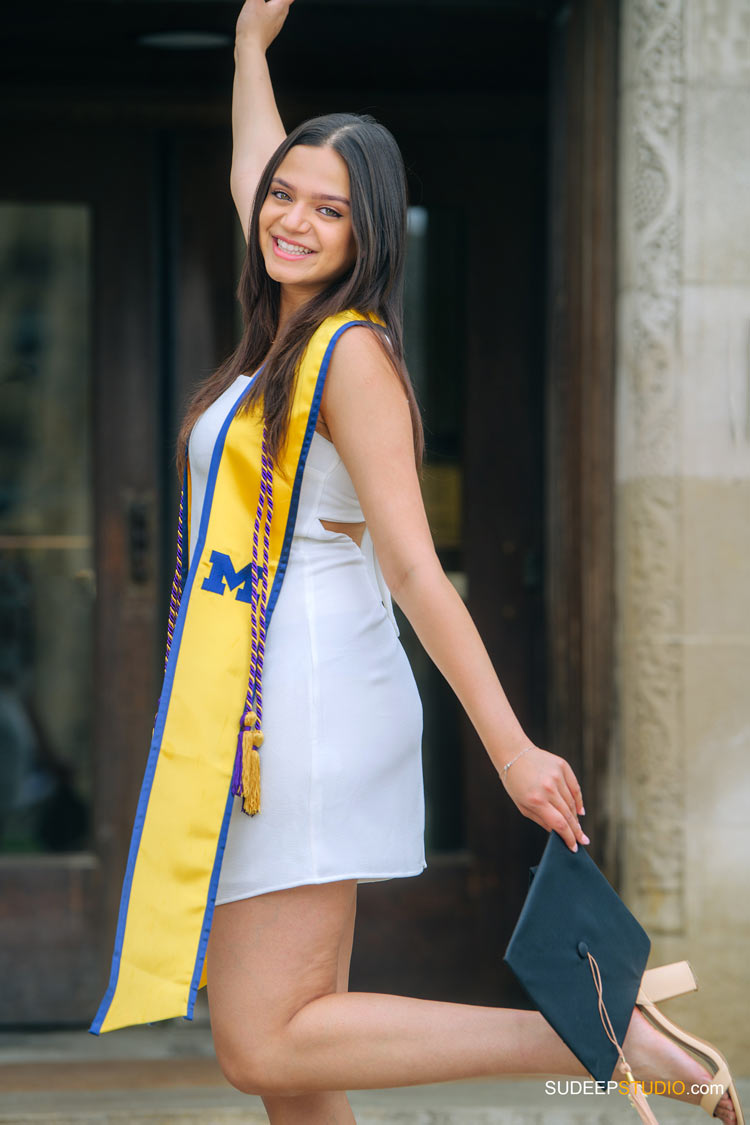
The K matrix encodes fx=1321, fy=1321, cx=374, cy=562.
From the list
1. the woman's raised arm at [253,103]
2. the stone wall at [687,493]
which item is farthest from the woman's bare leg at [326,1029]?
the stone wall at [687,493]

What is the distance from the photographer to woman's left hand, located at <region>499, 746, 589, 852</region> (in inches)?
68.2

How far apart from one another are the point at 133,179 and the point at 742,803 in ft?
7.60

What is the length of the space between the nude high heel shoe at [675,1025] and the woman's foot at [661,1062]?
1cm

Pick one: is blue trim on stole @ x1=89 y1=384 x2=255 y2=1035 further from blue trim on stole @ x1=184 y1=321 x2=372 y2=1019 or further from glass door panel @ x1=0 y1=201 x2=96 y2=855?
glass door panel @ x1=0 y1=201 x2=96 y2=855

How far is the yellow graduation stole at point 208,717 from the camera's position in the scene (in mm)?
1812

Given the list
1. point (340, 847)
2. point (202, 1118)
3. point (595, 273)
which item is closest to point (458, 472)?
point (595, 273)

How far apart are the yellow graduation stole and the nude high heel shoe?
0.63 m

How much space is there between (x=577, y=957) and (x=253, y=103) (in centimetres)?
153

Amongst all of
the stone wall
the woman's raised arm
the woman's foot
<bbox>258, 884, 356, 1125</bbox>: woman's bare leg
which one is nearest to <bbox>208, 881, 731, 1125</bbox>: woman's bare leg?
the woman's foot

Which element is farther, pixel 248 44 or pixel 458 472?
pixel 458 472

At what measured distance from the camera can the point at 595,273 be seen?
10.4ft

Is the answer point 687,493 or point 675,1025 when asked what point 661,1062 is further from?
point 687,493

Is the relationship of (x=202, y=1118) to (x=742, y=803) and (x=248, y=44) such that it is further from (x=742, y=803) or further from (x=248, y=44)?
(x=248, y=44)

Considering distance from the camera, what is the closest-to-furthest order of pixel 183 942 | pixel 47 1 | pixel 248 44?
pixel 183 942
pixel 248 44
pixel 47 1
